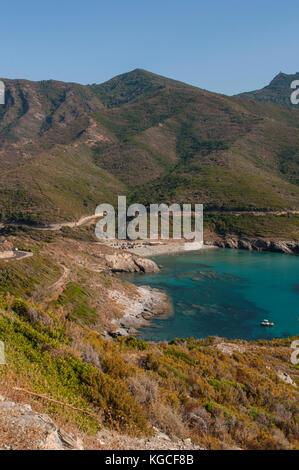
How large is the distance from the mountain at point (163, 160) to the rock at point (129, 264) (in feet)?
77.0

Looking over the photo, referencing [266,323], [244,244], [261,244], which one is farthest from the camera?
[244,244]

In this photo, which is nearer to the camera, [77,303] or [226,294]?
[77,303]

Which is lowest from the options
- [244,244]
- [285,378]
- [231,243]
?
[244,244]

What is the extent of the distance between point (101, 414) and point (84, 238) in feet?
215

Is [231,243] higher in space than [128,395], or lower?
lower

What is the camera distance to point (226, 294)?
153 ft

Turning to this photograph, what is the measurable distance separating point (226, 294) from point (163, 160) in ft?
325

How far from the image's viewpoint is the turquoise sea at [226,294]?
113ft

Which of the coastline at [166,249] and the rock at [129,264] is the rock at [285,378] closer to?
the rock at [129,264]

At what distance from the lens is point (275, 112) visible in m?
177

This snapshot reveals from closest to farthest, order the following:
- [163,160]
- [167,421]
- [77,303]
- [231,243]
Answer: [167,421] → [77,303] → [231,243] → [163,160]

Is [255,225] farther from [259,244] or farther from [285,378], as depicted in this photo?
[285,378]

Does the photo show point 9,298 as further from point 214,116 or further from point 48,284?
point 214,116

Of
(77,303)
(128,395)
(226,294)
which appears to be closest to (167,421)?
(128,395)
